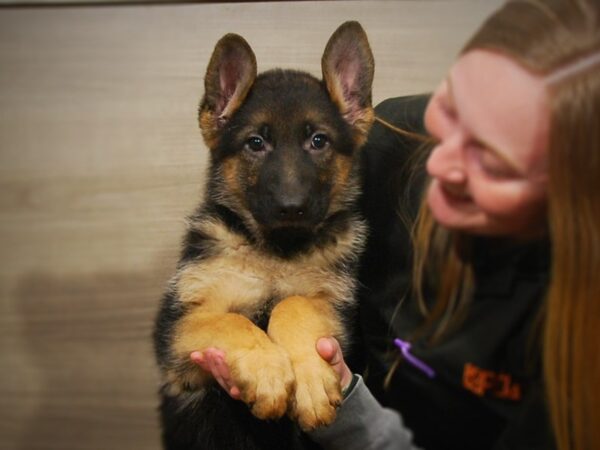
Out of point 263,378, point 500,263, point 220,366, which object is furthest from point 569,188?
point 220,366

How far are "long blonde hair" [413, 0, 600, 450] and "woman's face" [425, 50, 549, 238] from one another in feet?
0.08

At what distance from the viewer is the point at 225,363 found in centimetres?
123

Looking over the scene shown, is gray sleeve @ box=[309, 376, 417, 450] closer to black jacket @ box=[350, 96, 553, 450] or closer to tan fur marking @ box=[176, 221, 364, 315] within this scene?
black jacket @ box=[350, 96, 553, 450]

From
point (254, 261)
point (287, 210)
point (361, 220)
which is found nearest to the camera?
point (287, 210)

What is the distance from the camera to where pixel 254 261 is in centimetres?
152

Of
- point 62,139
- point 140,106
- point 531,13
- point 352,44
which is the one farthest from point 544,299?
point 62,139

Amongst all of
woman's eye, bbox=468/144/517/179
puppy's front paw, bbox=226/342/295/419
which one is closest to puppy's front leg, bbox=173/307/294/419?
puppy's front paw, bbox=226/342/295/419

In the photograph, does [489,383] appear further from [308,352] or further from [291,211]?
[291,211]

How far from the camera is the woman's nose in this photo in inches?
41.4

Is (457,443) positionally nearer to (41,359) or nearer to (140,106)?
(140,106)

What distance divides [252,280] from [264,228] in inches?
5.6

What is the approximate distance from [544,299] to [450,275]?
0.22 metres

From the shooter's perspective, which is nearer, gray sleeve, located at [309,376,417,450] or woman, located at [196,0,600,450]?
woman, located at [196,0,600,450]

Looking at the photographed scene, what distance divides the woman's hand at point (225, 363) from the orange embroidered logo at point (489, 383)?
0.93ft
